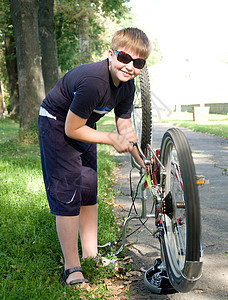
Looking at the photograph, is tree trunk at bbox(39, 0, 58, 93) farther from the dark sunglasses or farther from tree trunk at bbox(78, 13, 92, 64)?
the dark sunglasses

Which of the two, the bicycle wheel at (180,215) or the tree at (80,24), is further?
the tree at (80,24)

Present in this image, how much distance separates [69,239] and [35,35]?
8.58 metres

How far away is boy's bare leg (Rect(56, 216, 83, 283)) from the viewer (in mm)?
2654

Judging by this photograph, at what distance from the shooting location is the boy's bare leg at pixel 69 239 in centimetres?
265

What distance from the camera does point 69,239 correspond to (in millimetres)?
2666

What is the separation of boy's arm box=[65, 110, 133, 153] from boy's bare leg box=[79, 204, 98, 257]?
790mm

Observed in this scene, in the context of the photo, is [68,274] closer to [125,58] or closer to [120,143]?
[120,143]

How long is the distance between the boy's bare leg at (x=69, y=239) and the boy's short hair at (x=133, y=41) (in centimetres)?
123

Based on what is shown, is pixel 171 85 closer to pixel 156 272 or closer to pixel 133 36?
pixel 133 36

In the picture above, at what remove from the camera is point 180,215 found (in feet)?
7.67

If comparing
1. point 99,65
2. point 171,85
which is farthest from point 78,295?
point 171,85

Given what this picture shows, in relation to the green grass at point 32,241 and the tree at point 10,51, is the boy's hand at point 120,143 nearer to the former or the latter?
the green grass at point 32,241

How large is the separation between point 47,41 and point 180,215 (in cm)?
1122

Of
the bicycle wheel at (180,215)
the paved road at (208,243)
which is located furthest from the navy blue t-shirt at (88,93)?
Result: the paved road at (208,243)
